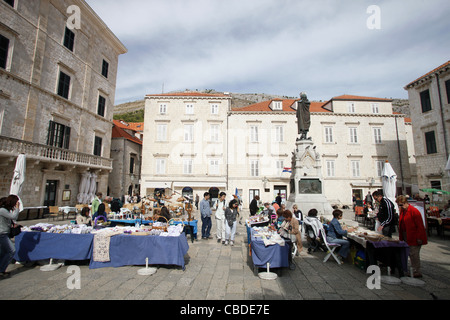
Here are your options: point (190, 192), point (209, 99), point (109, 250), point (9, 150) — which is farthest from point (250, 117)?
point (109, 250)

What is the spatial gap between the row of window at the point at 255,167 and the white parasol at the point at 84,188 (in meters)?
7.92

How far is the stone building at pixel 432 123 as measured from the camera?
16.8 m

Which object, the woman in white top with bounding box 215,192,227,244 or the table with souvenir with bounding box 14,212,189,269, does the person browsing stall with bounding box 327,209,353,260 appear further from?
the table with souvenir with bounding box 14,212,189,269

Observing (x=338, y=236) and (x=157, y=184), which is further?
(x=157, y=184)

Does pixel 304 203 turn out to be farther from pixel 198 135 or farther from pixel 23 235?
pixel 198 135

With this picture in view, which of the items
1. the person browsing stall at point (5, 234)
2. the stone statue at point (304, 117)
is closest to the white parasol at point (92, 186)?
the person browsing stall at point (5, 234)

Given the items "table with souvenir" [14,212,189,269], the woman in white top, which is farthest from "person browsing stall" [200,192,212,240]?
"table with souvenir" [14,212,189,269]

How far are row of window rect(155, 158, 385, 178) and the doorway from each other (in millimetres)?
10090

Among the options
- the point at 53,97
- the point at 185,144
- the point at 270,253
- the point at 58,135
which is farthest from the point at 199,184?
the point at 270,253

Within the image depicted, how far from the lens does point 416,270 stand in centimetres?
448

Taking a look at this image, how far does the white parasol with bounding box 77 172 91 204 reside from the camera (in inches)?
659

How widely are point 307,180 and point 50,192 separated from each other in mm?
16997

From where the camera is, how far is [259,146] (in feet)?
80.9

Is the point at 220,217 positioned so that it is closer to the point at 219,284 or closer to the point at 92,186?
the point at 219,284
